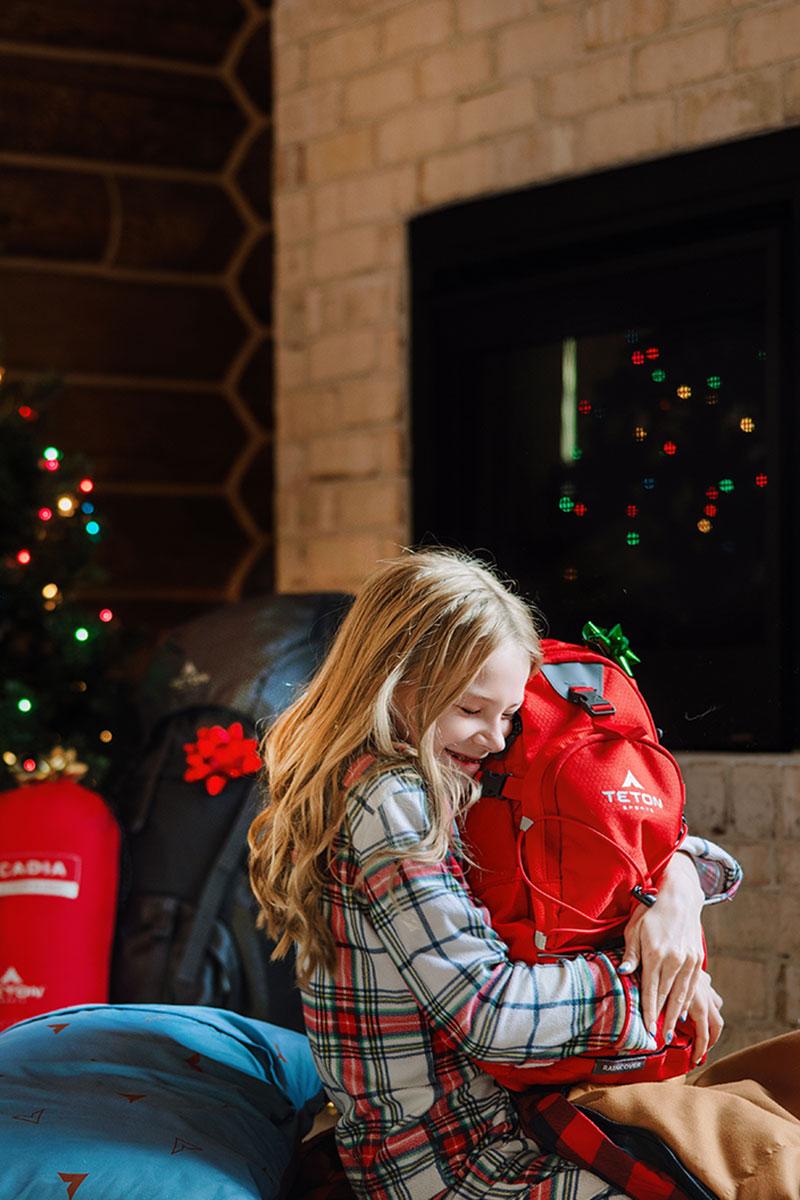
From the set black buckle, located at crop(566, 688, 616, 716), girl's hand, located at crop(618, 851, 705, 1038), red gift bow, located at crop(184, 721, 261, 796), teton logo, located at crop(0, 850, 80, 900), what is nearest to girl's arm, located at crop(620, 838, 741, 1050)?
girl's hand, located at crop(618, 851, 705, 1038)

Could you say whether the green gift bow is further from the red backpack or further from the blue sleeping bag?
the blue sleeping bag

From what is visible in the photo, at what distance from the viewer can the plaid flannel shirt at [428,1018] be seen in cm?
111

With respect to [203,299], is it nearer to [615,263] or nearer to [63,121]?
[63,121]

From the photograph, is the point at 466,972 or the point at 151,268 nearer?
the point at 466,972

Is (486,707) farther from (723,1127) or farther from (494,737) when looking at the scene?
(723,1127)

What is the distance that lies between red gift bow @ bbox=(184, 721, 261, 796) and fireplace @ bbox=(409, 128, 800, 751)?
50cm

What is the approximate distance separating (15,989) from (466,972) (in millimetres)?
1158

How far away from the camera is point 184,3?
295cm

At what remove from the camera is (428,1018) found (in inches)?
45.7

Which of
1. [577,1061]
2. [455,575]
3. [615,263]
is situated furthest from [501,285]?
[577,1061]

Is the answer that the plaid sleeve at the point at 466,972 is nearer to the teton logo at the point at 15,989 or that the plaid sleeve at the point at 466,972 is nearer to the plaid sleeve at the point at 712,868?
the plaid sleeve at the point at 712,868

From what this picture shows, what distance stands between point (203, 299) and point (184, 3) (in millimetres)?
661

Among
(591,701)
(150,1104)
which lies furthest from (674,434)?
(150,1104)

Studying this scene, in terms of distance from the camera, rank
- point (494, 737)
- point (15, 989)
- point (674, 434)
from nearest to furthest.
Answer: point (494, 737) → point (674, 434) → point (15, 989)
